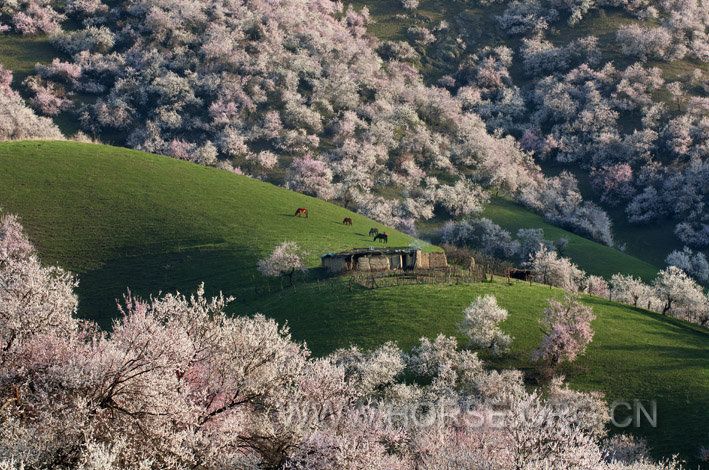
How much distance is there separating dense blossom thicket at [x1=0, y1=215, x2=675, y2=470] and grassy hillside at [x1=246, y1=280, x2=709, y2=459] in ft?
75.4

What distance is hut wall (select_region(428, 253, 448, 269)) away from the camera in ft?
271

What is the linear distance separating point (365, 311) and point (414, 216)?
6291 cm

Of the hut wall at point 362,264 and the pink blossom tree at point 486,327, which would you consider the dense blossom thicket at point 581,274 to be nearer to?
the pink blossom tree at point 486,327

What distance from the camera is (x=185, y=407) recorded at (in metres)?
27.0

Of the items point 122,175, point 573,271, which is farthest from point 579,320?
point 122,175

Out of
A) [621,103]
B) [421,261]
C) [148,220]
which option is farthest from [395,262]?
[621,103]

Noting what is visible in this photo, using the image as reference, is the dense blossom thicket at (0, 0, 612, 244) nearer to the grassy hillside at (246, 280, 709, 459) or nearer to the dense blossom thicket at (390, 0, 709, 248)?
the dense blossom thicket at (390, 0, 709, 248)

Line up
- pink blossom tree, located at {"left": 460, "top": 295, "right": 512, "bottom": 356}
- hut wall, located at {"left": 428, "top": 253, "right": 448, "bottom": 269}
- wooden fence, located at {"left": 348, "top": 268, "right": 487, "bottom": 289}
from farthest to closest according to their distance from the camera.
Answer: hut wall, located at {"left": 428, "top": 253, "right": 448, "bottom": 269} < wooden fence, located at {"left": 348, "top": 268, "right": 487, "bottom": 289} < pink blossom tree, located at {"left": 460, "top": 295, "right": 512, "bottom": 356}

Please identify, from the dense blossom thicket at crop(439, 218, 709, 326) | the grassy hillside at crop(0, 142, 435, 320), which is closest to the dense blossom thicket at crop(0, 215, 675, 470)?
the dense blossom thicket at crop(439, 218, 709, 326)

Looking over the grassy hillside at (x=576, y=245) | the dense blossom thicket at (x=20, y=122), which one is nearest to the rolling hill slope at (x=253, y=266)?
the dense blossom thicket at (x=20, y=122)

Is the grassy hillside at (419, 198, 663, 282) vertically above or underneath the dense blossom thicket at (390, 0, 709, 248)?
underneath

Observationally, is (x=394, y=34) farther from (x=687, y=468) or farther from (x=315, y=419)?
(x=315, y=419)

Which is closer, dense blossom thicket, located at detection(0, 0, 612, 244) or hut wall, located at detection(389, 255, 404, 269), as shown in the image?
hut wall, located at detection(389, 255, 404, 269)

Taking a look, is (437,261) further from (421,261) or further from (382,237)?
(382,237)
